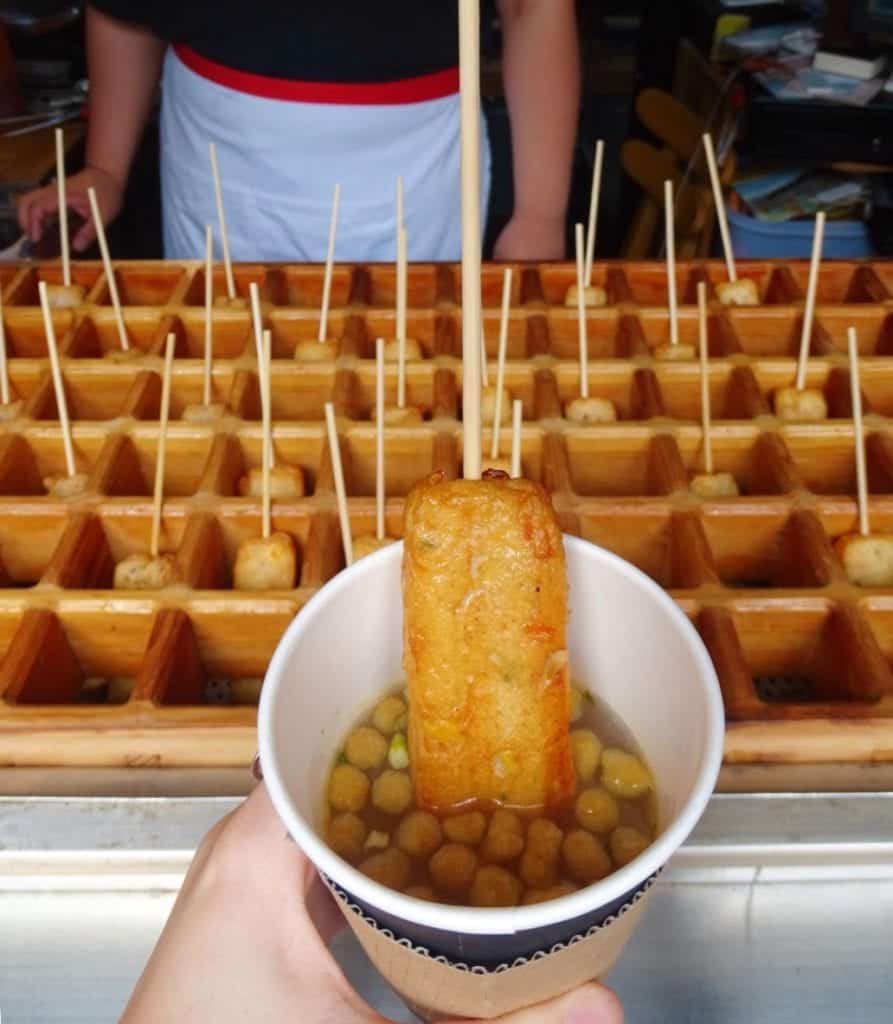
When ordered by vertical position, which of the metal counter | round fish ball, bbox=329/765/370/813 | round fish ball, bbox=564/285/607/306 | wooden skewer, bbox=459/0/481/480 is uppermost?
wooden skewer, bbox=459/0/481/480

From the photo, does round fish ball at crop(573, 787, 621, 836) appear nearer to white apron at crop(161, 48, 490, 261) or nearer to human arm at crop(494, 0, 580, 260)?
human arm at crop(494, 0, 580, 260)

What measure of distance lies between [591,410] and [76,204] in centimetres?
197

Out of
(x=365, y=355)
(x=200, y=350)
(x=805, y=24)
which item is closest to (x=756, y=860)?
(x=365, y=355)

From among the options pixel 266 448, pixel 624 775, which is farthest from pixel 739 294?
pixel 624 775

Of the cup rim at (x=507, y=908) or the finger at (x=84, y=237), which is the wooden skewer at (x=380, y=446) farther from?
the finger at (x=84, y=237)

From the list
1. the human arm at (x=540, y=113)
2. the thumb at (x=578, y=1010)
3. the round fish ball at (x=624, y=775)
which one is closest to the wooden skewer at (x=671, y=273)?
the human arm at (x=540, y=113)

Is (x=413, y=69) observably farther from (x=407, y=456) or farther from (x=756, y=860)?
(x=756, y=860)

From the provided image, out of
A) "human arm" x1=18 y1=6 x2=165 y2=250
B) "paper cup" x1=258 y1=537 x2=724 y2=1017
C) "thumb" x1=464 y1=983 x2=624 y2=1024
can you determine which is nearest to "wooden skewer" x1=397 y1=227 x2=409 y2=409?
"paper cup" x1=258 y1=537 x2=724 y2=1017

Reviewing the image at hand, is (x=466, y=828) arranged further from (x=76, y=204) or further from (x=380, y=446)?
(x=76, y=204)

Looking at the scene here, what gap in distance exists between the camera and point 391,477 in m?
1.97

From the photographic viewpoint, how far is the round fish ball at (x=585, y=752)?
101 cm

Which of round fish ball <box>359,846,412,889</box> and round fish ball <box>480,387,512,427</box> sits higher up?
round fish ball <box>359,846,412,889</box>

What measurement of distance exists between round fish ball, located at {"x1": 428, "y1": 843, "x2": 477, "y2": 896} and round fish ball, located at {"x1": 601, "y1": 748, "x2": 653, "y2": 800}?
17 cm

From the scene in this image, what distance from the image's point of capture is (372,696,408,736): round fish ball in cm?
107
